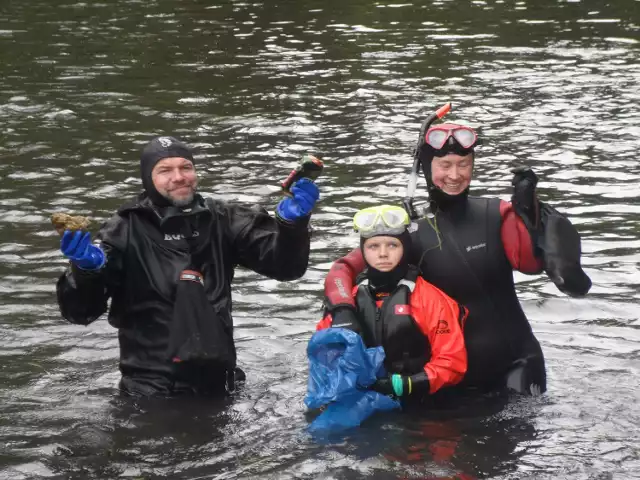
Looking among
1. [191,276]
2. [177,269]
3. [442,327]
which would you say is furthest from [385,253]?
[177,269]

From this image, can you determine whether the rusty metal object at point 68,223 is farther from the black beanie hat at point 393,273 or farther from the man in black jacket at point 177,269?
the black beanie hat at point 393,273

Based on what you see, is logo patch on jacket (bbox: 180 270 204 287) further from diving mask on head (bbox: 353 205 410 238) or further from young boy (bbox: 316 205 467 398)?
diving mask on head (bbox: 353 205 410 238)

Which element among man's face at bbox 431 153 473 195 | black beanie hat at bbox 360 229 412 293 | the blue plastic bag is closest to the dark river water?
the blue plastic bag

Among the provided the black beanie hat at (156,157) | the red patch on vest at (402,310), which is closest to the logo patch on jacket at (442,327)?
the red patch on vest at (402,310)

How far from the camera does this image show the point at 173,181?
24.2 feet

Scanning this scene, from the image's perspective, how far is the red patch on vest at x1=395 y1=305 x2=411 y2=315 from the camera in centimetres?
705

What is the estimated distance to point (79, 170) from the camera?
46.0 feet

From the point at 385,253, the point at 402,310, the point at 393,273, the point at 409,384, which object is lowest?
the point at 409,384

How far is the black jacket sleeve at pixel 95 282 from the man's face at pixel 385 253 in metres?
1.66

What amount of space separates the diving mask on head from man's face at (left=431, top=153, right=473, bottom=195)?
38cm

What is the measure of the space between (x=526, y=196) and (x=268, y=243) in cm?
177

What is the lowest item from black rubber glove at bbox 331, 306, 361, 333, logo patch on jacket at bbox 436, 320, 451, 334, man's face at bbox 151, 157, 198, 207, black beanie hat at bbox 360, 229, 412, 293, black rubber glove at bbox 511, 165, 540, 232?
logo patch on jacket at bbox 436, 320, 451, 334

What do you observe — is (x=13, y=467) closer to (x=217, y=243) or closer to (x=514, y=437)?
(x=217, y=243)

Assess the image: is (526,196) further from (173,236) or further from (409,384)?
(173,236)
